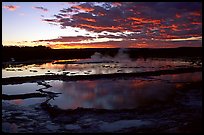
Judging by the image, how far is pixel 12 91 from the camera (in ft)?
60.0

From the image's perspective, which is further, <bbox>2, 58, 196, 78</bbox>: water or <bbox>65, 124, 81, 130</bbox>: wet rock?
<bbox>2, 58, 196, 78</bbox>: water

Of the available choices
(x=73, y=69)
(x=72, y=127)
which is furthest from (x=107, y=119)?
(x=73, y=69)

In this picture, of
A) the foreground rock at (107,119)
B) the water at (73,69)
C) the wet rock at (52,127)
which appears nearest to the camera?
the foreground rock at (107,119)

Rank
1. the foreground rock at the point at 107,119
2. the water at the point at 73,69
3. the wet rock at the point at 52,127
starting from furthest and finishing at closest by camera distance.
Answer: the water at the point at 73,69 < the wet rock at the point at 52,127 < the foreground rock at the point at 107,119

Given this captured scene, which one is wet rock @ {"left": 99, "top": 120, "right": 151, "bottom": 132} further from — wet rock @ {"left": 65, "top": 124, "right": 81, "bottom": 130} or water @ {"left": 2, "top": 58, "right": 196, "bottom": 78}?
water @ {"left": 2, "top": 58, "right": 196, "bottom": 78}

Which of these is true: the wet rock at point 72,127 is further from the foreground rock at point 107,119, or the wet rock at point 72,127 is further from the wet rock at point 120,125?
the wet rock at point 120,125

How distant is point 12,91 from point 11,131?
942 centimetres

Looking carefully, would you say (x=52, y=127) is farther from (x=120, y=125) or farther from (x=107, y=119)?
(x=120, y=125)

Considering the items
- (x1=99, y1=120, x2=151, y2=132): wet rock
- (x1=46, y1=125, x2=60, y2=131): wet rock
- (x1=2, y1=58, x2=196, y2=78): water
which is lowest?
(x1=46, y1=125, x2=60, y2=131): wet rock

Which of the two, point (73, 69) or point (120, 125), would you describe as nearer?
point (120, 125)

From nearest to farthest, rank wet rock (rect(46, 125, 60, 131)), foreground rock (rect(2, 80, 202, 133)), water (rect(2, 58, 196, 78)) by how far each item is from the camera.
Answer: foreground rock (rect(2, 80, 202, 133)), wet rock (rect(46, 125, 60, 131)), water (rect(2, 58, 196, 78))

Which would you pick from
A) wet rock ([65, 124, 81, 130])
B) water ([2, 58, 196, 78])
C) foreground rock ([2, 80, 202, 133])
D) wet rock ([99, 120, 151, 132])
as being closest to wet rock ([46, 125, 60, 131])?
foreground rock ([2, 80, 202, 133])

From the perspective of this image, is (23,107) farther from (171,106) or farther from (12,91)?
(171,106)

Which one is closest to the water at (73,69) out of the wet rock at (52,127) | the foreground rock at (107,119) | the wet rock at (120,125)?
the foreground rock at (107,119)
